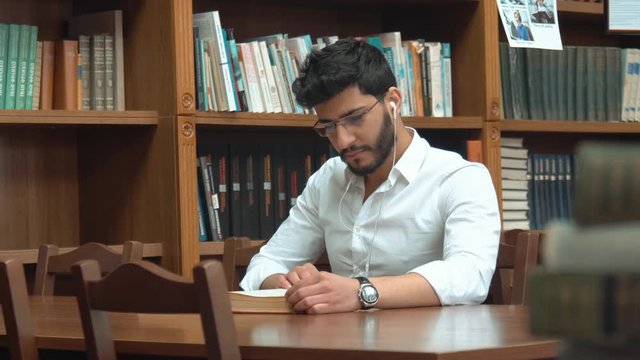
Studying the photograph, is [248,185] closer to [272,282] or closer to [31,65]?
[31,65]

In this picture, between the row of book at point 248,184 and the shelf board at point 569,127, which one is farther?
the shelf board at point 569,127

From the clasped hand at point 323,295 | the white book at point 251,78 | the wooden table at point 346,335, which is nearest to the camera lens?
the wooden table at point 346,335

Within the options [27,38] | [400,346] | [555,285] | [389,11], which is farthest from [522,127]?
[555,285]

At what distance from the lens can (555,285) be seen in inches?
20.9

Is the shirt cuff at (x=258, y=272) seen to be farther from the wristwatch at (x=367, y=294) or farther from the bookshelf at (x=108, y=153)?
the bookshelf at (x=108, y=153)

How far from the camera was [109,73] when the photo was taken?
11.3ft

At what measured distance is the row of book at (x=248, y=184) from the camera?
3545mm

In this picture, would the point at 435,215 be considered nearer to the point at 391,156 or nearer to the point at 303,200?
the point at 391,156

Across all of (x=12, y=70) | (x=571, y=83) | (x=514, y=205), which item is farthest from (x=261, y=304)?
(x=571, y=83)

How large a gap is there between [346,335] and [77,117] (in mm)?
1932

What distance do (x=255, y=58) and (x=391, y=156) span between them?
3.78ft

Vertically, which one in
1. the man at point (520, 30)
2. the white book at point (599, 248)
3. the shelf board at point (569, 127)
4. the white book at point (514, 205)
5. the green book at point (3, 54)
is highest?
the man at point (520, 30)

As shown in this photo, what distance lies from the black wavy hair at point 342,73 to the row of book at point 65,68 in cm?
110

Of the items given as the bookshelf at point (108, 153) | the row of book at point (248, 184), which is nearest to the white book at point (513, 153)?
the row of book at point (248, 184)
